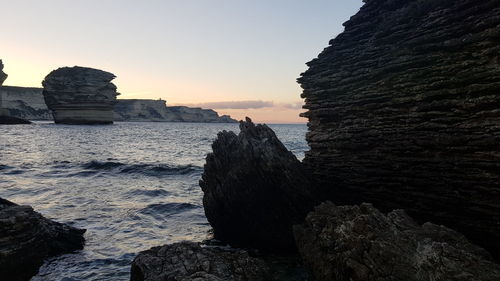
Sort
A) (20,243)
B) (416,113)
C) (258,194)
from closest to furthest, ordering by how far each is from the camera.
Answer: (20,243) → (416,113) → (258,194)

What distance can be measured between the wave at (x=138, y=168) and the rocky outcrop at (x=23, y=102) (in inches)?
5276

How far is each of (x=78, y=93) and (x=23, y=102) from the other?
7247 centimetres

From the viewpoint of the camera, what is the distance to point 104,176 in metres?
26.9

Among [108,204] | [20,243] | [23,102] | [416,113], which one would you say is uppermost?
[23,102]

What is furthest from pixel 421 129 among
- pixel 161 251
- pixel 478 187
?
pixel 161 251

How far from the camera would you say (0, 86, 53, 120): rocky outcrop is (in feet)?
480

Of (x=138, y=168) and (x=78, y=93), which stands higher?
(x=78, y=93)

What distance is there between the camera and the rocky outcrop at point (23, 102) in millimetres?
146363

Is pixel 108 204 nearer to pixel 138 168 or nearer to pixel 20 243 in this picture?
pixel 20 243

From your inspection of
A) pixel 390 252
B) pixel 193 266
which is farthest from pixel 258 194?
pixel 390 252

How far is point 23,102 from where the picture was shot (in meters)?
153

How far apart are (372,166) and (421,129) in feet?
6.40

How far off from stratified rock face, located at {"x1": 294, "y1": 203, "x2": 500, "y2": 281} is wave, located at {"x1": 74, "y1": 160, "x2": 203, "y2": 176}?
2396cm

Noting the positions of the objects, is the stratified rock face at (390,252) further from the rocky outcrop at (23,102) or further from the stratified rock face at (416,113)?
the rocky outcrop at (23,102)
